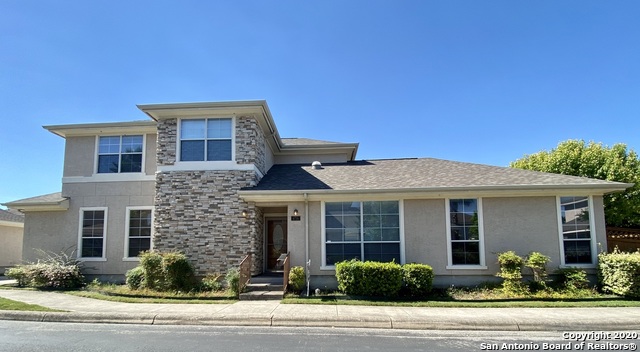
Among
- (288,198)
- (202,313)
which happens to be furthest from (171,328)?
(288,198)

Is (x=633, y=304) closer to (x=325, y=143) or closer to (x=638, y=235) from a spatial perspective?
(x=638, y=235)

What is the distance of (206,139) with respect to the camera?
43.7ft

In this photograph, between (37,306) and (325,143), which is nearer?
(37,306)

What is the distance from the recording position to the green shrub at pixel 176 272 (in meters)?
11.8

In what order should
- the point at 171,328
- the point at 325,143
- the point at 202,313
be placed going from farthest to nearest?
the point at 325,143 → the point at 202,313 → the point at 171,328

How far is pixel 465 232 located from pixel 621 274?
4149 mm

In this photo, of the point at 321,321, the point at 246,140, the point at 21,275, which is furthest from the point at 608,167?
the point at 21,275

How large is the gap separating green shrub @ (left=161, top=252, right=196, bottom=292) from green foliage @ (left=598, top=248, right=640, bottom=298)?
1245 cm

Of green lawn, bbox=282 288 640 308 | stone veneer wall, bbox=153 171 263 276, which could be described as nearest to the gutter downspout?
green lawn, bbox=282 288 640 308

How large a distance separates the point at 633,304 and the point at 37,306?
1542cm

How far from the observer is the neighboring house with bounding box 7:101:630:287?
464 inches

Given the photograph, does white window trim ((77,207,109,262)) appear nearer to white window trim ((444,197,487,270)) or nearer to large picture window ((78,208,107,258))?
large picture window ((78,208,107,258))

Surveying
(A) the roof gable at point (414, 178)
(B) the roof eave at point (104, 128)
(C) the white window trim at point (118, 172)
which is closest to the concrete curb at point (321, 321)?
(A) the roof gable at point (414, 178)

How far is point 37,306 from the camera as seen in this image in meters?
9.66
